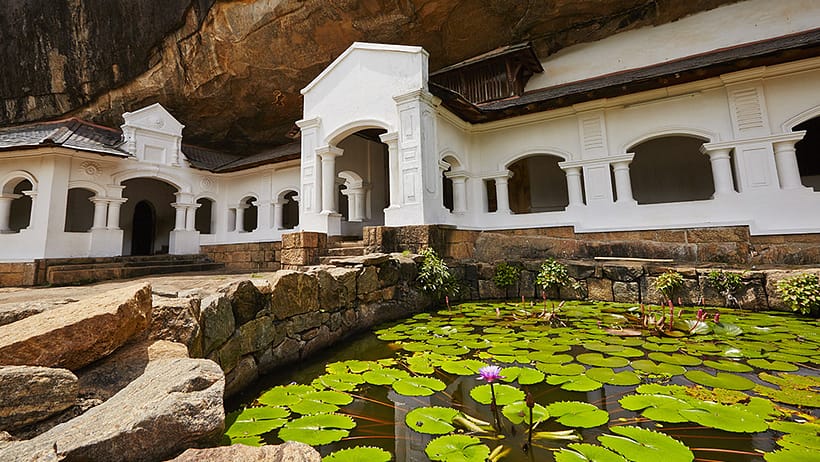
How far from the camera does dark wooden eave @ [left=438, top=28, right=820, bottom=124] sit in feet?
18.9

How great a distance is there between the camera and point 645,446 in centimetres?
148

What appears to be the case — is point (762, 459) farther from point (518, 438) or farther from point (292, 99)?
point (292, 99)

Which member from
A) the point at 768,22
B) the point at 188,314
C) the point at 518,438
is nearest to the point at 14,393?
the point at 188,314

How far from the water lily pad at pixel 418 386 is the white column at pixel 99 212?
11.6m

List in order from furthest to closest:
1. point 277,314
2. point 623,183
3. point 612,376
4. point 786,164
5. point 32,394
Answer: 1. point 623,183
2. point 786,164
3. point 277,314
4. point 612,376
5. point 32,394

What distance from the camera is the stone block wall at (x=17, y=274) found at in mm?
8016

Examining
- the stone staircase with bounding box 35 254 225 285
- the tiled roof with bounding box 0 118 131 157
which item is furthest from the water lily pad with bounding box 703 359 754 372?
the tiled roof with bounding box 0 118 131 157

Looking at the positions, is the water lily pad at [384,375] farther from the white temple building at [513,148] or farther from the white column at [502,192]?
the white column at [502,192]

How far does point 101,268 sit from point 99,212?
251 centimetres

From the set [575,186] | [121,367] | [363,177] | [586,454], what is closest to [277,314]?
[121,367]

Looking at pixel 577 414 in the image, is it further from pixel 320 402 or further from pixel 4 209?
pixel 4 209

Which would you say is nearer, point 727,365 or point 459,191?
point 727,365

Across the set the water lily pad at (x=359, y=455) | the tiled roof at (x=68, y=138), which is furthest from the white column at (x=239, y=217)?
the water lily pad at (x=359, y=455)

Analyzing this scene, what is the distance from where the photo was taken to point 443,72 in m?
10.1
